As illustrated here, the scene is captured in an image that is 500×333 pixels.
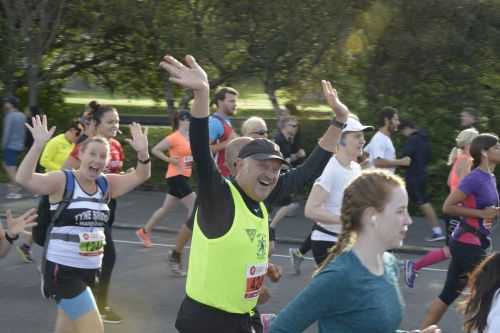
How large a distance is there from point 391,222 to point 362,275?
0.22 metres

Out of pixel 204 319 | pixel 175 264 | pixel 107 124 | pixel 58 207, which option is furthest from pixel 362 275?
pixel 175 264

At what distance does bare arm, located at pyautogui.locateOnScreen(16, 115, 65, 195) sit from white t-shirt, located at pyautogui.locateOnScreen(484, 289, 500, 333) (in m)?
2.90

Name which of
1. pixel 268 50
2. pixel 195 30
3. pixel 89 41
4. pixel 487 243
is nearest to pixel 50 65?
pixel 89 41

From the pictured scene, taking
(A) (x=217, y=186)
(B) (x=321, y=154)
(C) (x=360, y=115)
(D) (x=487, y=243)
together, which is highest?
(A) (x=217, y=186)

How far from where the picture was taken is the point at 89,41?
776 inches

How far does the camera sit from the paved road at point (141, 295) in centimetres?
798

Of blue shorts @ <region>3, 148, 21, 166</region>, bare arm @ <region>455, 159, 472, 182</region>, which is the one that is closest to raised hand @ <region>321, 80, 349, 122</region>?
bare arm @ <region>455, 159, 472, 182</region>

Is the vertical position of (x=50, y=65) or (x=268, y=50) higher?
Result: (x=268, y=50)

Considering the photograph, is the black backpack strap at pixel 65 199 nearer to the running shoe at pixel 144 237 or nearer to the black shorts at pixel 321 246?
the black shorts at pixel 321 246

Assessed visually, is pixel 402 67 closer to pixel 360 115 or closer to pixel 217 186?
pixel 360 115

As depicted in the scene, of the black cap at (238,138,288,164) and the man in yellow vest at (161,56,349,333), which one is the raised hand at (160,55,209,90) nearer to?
the man in yellow vest at (161,56,349,333)

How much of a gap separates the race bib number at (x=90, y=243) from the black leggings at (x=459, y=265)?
102 inches

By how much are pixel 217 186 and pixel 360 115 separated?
36.6 ft

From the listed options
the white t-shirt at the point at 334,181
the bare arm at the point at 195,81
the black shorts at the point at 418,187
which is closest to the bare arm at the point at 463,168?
the white t-shirt at the point at 334,181
